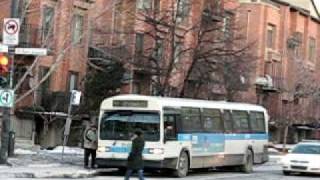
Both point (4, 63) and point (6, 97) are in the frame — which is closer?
point (4, 63)

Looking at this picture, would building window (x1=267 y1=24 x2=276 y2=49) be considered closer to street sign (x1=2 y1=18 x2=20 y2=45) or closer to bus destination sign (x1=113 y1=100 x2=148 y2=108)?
bus destination sign (x1=113 y1=100 x2=148 y2=108)

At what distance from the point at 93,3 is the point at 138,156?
21.8 metres

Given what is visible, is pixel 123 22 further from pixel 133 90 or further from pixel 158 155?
pixel 158 155

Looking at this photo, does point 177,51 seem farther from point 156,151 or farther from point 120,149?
point 156,151

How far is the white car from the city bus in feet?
9.73

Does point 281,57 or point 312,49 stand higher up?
point 312,49

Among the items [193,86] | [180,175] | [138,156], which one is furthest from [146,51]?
[138,156]

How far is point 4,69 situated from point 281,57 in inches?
1771

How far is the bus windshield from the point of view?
26812 mm

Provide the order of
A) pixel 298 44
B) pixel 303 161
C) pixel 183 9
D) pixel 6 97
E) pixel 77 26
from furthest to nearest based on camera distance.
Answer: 1. pixel 298 44
2. pixel 183 9
3. pixel 77 26
4. pixel 303 161
5. pixel 6 97

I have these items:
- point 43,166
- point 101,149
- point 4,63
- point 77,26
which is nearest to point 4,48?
point 4,63

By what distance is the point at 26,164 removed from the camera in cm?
2723

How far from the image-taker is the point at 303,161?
106ft

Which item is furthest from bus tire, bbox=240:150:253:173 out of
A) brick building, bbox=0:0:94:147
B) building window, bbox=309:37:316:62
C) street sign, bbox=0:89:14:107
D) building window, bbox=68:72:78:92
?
building window, bbox=309:37:316:62
